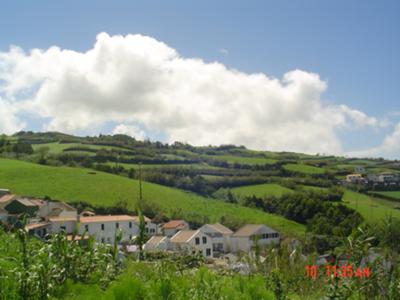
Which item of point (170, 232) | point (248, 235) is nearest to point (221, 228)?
point (248, 235)

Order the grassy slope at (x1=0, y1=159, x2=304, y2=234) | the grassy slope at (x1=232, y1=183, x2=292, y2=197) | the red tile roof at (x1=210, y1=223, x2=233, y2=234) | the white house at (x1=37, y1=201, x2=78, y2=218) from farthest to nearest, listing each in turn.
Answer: the grassy slope at (x1=232, y1=183, x2=292, y2=197) < the grassy slope at (x1=0, y1=159, x2=304, y2=234) < the red tile roof at (x1=210, y1=223, x2=233, y2=234) < the white house at (x1=37, y1=201, x2=78, y2=218)

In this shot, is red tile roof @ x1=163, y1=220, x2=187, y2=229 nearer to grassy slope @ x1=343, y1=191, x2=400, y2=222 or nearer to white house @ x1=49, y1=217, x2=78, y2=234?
white house @ x1=49, y1=217, x2=78, y2=234

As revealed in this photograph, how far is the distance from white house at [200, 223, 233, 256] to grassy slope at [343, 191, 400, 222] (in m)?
18.6

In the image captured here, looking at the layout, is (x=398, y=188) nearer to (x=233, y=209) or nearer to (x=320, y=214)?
(x=320, y=214)

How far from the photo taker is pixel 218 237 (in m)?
59.5

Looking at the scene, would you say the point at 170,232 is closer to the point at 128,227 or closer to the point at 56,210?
the point at 128,227

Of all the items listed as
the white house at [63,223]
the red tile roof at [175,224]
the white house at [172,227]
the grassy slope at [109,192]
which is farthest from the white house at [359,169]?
the white house at [63,223]

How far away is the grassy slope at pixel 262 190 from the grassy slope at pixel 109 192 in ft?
24.8

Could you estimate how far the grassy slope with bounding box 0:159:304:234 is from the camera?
218 feet

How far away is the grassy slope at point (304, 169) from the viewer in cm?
9597

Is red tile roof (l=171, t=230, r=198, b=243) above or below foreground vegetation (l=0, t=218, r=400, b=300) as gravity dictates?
below

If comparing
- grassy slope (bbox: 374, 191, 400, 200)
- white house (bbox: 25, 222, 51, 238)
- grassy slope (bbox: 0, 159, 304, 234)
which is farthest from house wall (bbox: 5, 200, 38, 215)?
grassy slope (bbox: 374, 191, 400, 200)

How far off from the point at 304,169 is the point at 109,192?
44.8m

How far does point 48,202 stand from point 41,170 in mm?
15165
